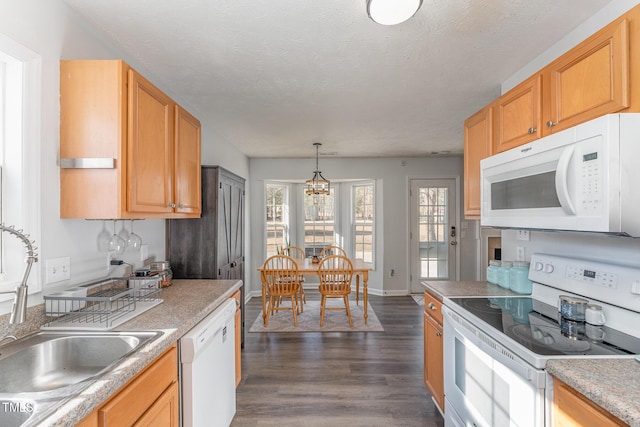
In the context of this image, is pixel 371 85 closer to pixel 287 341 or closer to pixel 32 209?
pixel 32 209

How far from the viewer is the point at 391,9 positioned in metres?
1.37

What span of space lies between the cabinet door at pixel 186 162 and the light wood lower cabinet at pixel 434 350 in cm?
179

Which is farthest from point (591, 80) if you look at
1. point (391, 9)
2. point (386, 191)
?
point (386, 191)

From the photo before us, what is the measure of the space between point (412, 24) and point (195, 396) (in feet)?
7.02

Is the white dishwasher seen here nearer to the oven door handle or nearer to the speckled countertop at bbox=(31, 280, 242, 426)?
the speckled countertop at bbox=(31, 280, 242, 426)

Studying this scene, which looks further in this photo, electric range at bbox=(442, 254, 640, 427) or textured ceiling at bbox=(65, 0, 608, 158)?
textured ceiling at bbox=(65, 0, 608, 158)

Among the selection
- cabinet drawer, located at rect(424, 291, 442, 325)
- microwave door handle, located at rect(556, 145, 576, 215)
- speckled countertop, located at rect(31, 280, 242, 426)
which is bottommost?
cabinet drawer, located at rect(424, 291, 442, 325)

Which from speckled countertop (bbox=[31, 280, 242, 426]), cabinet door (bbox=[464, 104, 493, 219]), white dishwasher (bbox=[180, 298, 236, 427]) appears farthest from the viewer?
cabinet door (bbox=[464, 104, 493, 219])

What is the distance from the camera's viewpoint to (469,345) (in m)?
1.48

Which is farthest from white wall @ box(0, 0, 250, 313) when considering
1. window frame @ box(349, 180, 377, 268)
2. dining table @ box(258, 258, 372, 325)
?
window frame @ box(349, 180, 377, 268)

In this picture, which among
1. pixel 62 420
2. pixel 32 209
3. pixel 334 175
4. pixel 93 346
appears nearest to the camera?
pixel 62 420

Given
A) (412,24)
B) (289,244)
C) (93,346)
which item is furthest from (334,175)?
(93,346)

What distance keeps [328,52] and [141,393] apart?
Answer: 77.0 inches

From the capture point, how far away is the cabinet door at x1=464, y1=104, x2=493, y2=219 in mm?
2074
